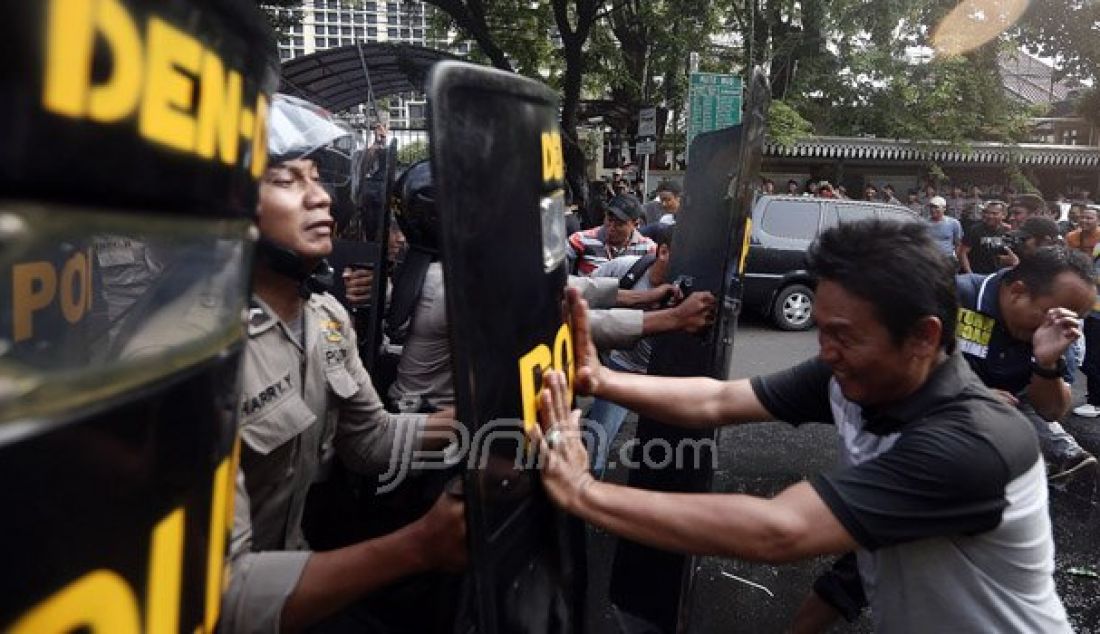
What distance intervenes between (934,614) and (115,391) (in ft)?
5.10

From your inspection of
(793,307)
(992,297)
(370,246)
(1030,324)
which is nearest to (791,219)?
(793,307)

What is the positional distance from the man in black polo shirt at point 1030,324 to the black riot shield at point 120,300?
2731mm

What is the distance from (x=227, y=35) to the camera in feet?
1.77

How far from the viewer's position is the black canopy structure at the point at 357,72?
11242 mm

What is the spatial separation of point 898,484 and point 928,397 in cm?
22

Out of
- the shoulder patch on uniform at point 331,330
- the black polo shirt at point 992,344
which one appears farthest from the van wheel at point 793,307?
the shoulder patch on uniform at point 331,330

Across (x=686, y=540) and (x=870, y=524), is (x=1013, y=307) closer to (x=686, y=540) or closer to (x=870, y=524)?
(x=870, y=524)

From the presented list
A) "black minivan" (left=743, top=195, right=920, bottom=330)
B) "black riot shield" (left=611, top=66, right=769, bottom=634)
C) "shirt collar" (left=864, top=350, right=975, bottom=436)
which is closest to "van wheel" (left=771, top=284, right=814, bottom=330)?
"black minivan" (left=743, top=195, right=920, bottom=330)

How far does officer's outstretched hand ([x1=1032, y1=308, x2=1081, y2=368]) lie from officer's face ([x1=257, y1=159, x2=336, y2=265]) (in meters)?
2.63

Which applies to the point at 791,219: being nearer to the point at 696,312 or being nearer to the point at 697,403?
the point at 696,312

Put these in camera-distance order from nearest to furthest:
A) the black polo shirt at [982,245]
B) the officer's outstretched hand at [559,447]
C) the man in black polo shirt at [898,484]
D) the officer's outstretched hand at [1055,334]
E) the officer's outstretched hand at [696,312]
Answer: the officer's outstretched hand at [559,447] → the man in black polo shirt at [898,484] → the officer's outstretched hand at [696,312] → the officer's outstretched hand at [1055,334] → the black polo shirt at [982,245]

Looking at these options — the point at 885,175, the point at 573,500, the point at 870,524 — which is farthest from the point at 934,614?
the point at 885,175

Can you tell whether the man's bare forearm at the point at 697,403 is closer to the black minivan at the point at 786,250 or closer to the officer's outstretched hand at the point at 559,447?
the officer's outstretched hand at the point at 559,447

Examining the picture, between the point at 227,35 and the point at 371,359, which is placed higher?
the point at 227,35
